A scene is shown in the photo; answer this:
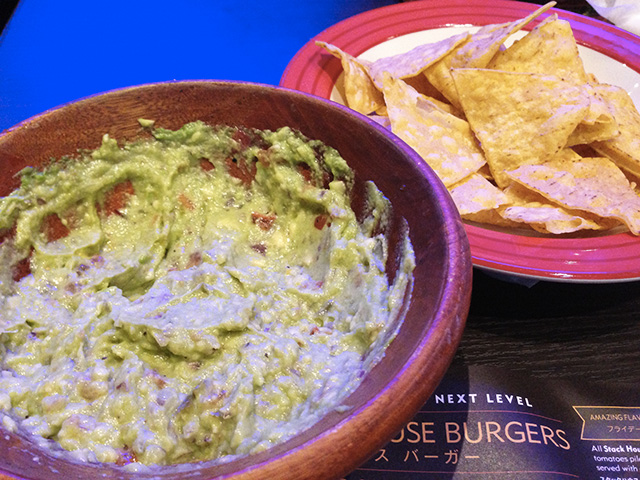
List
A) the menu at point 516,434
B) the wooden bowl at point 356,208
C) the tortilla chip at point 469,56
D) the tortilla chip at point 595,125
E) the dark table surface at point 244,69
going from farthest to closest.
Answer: the tortilla chip at point 469,56 → the tortilla chip at point 595,125 → the dark table surface at point 244,69 → the menu at point 516,434 → the wooden bowl at point 356,208

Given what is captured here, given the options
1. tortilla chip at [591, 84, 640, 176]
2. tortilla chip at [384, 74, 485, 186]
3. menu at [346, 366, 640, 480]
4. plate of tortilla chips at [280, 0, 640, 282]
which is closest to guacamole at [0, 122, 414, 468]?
menu at [346, 366, 640, 480]

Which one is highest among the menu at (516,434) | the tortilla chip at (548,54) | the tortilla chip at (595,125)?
the tortilla chip at (548,54)

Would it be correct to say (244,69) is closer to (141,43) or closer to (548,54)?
(141,43)

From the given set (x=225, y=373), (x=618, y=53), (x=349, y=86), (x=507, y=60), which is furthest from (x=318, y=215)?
(x=618, y=53)

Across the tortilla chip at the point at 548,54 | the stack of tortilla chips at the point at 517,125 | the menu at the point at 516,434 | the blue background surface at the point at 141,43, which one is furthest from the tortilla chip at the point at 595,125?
the blue background surface at the point at 141,43

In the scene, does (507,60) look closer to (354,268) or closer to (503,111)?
(503,111)

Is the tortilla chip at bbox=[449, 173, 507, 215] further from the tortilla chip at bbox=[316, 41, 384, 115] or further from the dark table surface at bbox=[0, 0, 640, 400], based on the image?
the tortilla chip at bbox=[316, 41, 384, 115]

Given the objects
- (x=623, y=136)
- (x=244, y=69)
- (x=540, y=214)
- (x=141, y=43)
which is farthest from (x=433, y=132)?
(x=141, y=43)

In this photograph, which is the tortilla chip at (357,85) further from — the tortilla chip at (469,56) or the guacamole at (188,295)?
the guacamole at (188,295)
